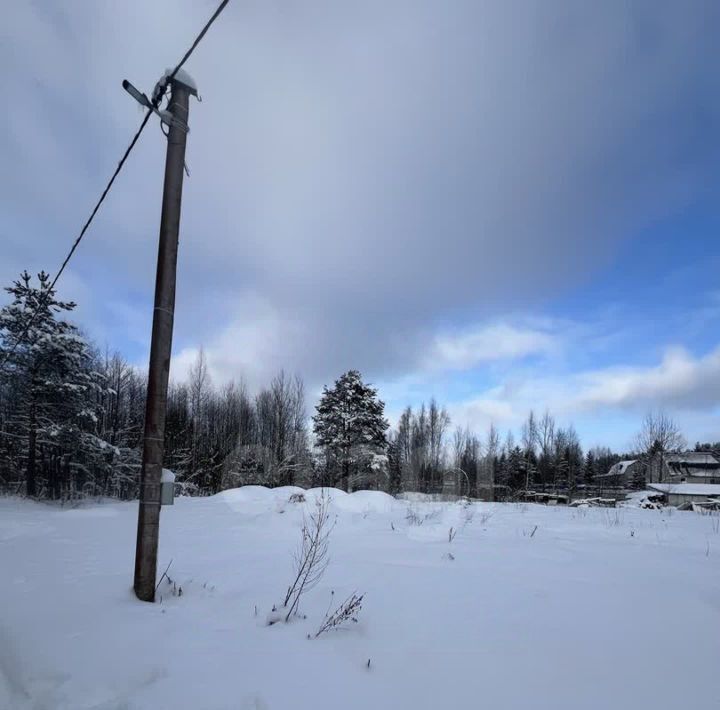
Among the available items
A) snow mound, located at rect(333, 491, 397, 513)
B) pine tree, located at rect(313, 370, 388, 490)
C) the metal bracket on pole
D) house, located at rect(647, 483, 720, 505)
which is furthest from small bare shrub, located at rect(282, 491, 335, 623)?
house, located at rect(647, 483, 720, 505)

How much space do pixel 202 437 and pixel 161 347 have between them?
38441 millimetres

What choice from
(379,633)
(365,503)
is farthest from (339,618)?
(365,503)

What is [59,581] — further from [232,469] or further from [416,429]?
[416,429]

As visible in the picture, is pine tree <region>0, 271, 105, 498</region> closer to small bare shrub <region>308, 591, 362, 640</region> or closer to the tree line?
the tree line

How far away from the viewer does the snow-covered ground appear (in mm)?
2727

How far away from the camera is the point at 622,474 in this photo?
198 feet

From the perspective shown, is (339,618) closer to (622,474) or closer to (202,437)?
(202,437)

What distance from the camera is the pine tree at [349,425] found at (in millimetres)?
33500

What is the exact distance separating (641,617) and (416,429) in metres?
56.4

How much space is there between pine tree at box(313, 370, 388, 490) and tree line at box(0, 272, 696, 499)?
0.25ft

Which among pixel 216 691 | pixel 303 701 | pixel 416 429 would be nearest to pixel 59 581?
pixel 216 691

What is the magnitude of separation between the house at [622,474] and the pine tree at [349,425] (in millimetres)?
36751

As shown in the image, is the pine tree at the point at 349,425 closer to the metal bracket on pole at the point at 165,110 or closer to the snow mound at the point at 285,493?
the snow mound at the point at 285,493

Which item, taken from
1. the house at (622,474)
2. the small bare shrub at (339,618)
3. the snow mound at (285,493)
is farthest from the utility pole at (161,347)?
the house at (622,474)
